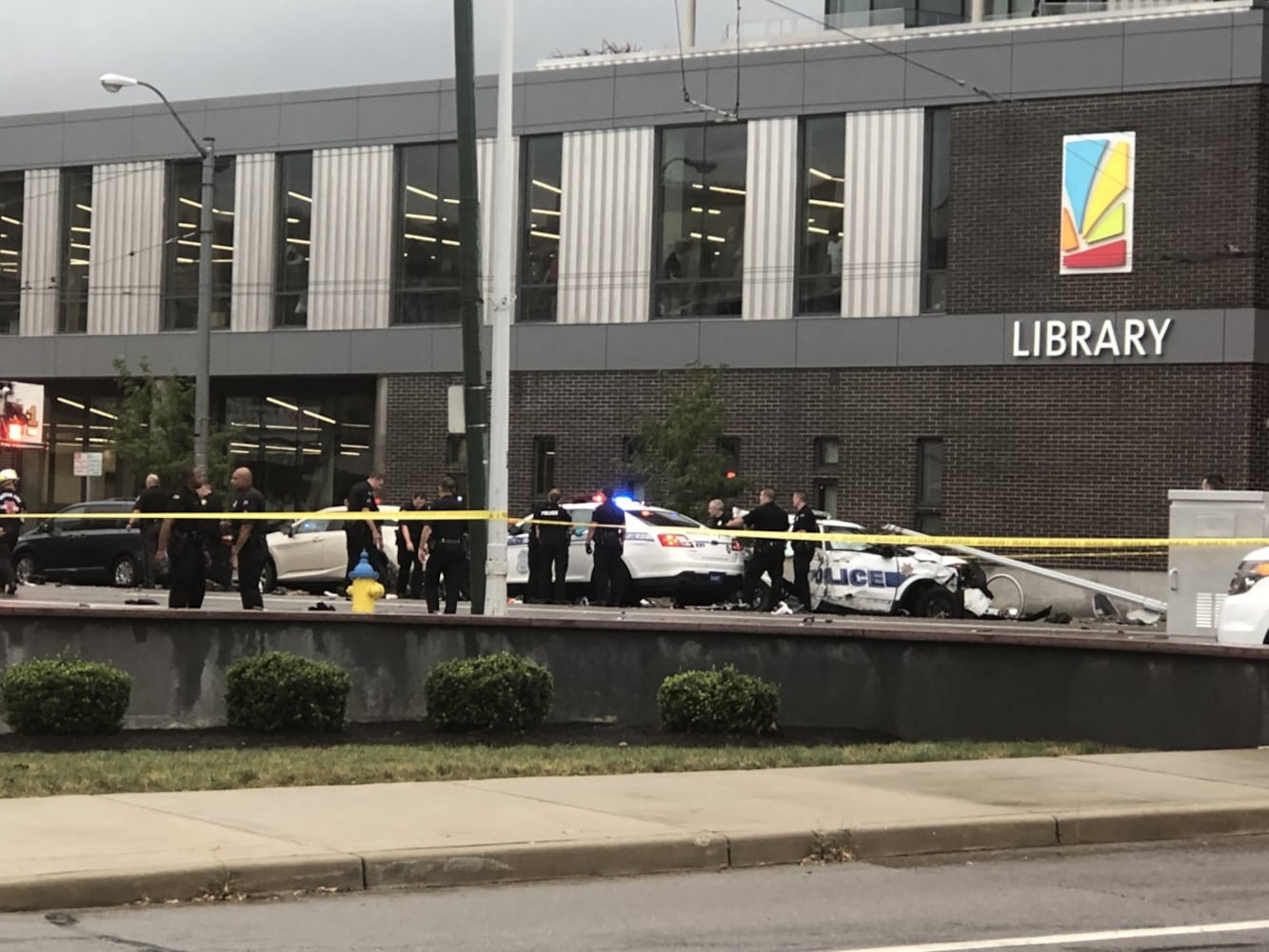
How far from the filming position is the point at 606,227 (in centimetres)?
3700

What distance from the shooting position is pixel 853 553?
27.3m

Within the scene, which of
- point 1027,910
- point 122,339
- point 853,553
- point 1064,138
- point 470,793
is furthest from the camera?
point 122,339

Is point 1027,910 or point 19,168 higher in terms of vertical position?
point 19,168

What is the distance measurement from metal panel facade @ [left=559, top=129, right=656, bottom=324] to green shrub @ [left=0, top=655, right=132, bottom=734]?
23758mm

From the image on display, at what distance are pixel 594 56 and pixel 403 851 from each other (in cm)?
3092

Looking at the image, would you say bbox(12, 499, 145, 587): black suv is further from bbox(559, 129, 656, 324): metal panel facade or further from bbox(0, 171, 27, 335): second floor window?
bbox(0, 171, 27, 335): second floor window

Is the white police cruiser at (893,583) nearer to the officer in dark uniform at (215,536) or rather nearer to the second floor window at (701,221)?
the officer in dark uniform at (215,536)

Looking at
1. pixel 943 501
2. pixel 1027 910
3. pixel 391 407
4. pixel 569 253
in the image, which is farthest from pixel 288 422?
pixel 1027 910

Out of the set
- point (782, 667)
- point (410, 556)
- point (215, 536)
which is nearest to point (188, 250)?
point (410, 556)

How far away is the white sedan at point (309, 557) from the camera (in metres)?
30.4

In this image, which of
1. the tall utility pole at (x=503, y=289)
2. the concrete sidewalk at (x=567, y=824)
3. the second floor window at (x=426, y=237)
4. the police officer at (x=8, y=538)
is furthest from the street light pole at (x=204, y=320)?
the concrete sidewalk at (x=567, y=824)

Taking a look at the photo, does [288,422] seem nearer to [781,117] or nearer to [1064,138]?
[781,117]

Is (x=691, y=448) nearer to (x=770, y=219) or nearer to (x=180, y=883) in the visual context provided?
(x=770, y=219)

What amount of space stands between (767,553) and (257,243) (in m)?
18.4
